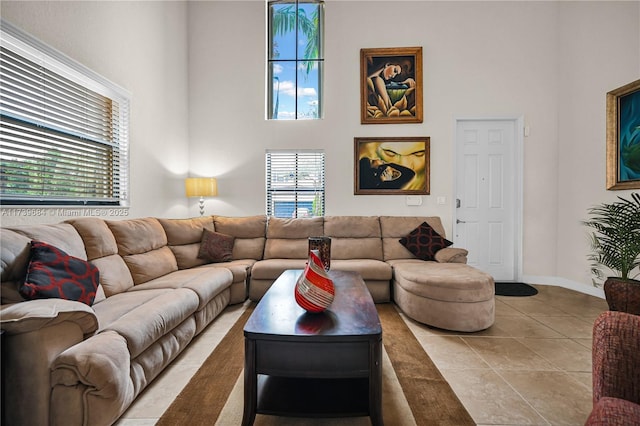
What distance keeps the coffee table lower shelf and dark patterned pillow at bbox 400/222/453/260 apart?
7.41ft

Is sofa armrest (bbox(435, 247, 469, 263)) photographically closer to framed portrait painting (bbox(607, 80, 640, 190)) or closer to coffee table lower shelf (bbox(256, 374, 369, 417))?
framed portrait painting (bbox(607, 80, 640, 190))

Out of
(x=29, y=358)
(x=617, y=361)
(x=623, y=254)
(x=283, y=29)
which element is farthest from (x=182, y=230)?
(x=623, y=254)

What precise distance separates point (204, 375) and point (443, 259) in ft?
8.69

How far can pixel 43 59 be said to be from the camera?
2176 millimetres

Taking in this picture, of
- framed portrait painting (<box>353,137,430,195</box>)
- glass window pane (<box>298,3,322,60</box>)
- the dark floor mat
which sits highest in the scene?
glass window pane (<box>298,3,322,60</box>)

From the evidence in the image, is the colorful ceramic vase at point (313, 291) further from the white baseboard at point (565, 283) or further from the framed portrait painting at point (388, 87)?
the white baseboard at point (565, 283)

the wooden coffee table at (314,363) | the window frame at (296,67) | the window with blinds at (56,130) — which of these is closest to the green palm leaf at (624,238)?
the wooden coffee table at (314,363)

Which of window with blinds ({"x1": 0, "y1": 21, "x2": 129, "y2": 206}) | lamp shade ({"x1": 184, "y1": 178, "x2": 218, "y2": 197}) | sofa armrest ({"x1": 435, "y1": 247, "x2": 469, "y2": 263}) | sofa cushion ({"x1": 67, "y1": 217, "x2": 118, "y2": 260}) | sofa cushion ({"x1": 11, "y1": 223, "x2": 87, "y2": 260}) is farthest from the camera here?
lamp shade ({"x1": 184, "y1": 178, "x2": 218, "y2": 197})

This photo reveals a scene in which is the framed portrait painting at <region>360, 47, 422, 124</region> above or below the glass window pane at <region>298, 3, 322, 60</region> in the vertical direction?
below

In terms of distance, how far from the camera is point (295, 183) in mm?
4461

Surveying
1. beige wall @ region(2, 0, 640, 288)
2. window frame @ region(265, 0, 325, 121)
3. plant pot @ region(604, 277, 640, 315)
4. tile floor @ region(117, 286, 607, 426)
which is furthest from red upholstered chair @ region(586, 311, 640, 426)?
window frame @ region(265, 0, 325, 121)

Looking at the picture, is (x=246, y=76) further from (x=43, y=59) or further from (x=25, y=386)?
(x=25, y=386)

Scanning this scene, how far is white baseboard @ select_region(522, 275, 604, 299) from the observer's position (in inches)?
140

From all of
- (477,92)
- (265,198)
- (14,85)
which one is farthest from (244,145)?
(477,92)
